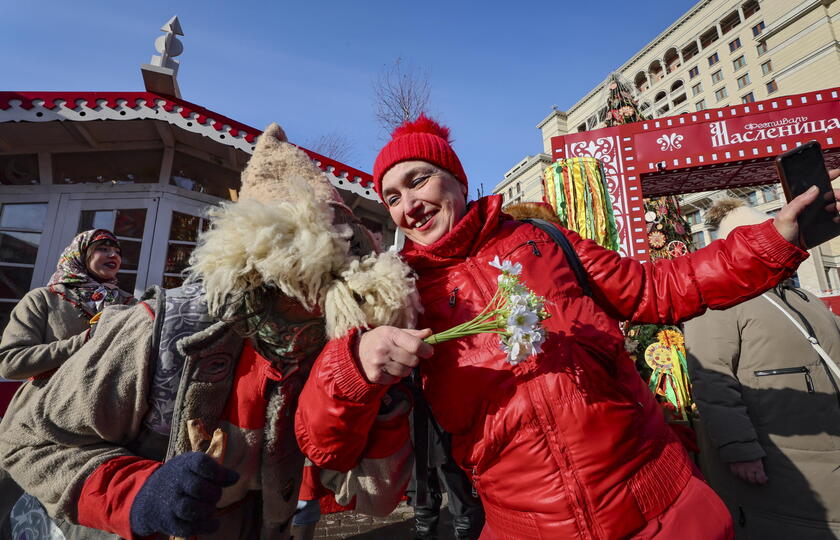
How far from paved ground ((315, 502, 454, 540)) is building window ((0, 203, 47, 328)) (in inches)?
190

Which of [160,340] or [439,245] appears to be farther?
[439,245]

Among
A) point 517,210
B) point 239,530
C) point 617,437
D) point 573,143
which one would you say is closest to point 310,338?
point 239,530

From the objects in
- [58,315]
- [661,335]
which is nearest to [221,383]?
[58,315]

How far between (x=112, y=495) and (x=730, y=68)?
49.8 m

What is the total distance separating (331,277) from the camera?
1.06m

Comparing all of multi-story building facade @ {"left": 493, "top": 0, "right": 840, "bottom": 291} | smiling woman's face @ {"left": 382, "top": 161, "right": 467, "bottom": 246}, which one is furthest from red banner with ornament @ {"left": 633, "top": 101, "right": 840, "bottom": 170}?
smiling woman's face @ {"left": 382, "top": 161, "right": 467, "bottom": 246}

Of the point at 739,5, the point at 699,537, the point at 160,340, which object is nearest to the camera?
the point at 699,537

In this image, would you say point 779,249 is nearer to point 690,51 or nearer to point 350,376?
point 350,376

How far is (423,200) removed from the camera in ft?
4.84

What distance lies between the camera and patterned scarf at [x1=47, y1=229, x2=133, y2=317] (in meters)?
3.06

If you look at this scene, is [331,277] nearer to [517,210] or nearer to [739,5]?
[517,210]

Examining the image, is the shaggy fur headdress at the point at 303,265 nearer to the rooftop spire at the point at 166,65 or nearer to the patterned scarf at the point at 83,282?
the patterned scarf at the point at 83,282

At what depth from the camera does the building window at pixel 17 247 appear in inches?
187

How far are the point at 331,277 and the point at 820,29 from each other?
127 feet
